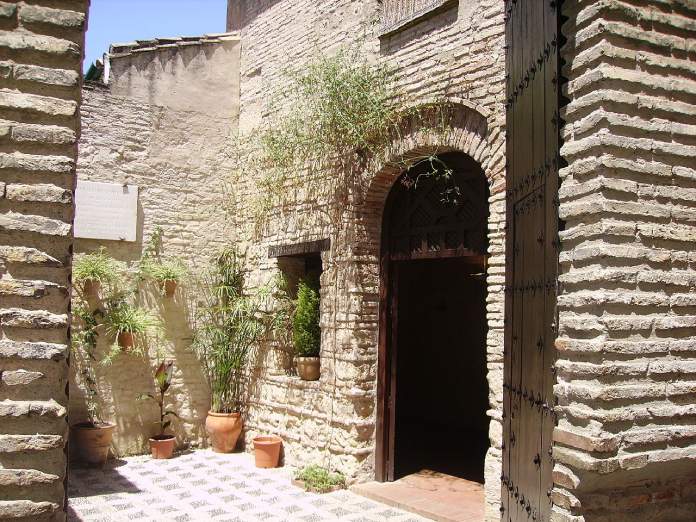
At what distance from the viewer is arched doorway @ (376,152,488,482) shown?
6449 mm

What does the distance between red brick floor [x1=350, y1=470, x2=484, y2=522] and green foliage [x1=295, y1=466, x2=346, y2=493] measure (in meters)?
0.18

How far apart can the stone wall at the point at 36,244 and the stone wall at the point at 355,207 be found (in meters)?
3.64

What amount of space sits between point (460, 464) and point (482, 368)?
8.77 ft

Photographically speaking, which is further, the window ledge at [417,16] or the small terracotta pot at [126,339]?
the small terracotta pot at [126,339]

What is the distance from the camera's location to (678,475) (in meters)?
3.11

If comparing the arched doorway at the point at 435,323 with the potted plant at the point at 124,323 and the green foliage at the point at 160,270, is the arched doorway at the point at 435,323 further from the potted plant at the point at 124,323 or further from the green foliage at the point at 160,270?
the potted plant at the point at 124,323

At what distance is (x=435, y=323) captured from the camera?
36.6 ft

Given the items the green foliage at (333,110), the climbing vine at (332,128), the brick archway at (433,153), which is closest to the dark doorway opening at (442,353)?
the climbing vine at (332,128)

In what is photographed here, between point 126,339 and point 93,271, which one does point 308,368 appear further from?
point 93,271

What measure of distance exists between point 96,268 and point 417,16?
4750mm

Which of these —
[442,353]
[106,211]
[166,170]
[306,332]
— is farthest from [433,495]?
[166,170]

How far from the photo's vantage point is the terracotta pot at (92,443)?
7.63 meters

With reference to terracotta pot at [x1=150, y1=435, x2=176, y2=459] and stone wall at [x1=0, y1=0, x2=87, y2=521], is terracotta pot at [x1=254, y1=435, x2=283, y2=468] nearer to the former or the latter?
terracotta pot at [x1=150, y1=435, x2=176, y2=459]

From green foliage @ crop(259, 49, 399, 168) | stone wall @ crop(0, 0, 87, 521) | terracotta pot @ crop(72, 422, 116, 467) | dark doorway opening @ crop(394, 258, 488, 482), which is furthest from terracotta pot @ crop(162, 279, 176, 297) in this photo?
stone wall @ crop(0, 0, 87, 521)
